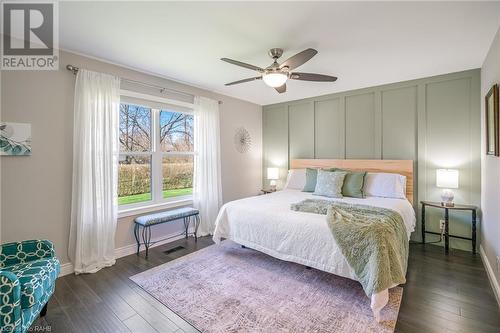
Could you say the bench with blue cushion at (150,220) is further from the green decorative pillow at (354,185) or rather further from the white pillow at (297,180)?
the green decorative pillow at (354,185)

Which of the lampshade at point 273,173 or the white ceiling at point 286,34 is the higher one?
the white ceiling at point 286,34

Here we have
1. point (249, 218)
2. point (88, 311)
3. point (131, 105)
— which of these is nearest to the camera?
point (88, 311)

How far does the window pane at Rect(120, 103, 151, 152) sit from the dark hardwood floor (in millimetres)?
1641

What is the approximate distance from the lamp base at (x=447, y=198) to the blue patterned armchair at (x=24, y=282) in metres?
4.44

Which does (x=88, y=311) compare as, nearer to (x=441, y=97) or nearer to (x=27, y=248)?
(x=27, y=248)

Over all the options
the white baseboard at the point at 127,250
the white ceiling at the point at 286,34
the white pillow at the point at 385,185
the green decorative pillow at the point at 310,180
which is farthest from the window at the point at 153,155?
the white pillow at the point at 385,185

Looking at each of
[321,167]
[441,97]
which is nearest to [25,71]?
[321,167]

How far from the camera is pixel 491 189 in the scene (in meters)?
2.52

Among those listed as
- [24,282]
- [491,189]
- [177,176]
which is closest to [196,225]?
[177,176]

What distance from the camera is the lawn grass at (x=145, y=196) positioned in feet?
11.1

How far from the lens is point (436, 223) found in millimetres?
3516

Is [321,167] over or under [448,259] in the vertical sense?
over

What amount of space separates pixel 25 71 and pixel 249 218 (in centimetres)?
288

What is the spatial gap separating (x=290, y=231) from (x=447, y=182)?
236 cm
